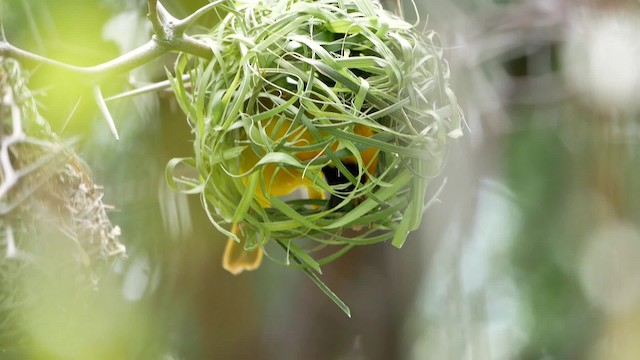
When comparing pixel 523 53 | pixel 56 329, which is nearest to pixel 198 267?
pixel 56 329

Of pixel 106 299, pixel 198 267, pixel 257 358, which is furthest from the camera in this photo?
pixel 257 358

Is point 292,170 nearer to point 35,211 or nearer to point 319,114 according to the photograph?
point 319,114

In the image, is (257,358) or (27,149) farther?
(257,358)

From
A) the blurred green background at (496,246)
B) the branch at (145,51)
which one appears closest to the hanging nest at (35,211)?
the branch at (145,51)

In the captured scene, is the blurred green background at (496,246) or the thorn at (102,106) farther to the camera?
the blurred green background at (496,246)

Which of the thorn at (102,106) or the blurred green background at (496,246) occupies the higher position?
the thorn at (102,106)

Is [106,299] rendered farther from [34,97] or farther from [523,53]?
[523,53]

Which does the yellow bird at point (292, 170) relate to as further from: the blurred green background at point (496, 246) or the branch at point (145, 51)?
the blurred green background at point (496, 246)
